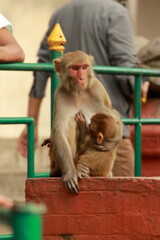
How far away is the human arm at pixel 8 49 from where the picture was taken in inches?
171

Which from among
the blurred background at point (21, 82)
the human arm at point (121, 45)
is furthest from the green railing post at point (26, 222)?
the blurred background at point (21, 82)

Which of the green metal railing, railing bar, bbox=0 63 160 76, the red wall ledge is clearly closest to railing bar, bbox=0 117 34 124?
the green metal railing

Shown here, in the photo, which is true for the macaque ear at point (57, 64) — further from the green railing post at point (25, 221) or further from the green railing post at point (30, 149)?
the green railing post at point (25, 221)

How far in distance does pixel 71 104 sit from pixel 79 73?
0.16 m

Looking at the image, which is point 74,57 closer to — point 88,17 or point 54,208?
point 54,208

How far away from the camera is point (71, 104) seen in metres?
4.10

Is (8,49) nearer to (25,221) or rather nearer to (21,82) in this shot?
(25,221)

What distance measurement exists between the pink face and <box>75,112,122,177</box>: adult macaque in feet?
0.56

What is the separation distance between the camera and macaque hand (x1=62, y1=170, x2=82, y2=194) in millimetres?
3848

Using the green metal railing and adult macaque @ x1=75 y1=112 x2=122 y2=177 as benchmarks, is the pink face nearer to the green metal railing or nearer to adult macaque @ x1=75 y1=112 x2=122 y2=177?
adult macaque @ x1=75 y1=112 x2=122 y2=177

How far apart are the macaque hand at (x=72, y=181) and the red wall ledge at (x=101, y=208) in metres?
0.03

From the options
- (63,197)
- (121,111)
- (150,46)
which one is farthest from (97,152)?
(150,46)

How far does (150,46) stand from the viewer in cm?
706

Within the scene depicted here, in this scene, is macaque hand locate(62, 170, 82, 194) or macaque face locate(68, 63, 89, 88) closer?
macaque hand locate(62, 170, 82, 194)
